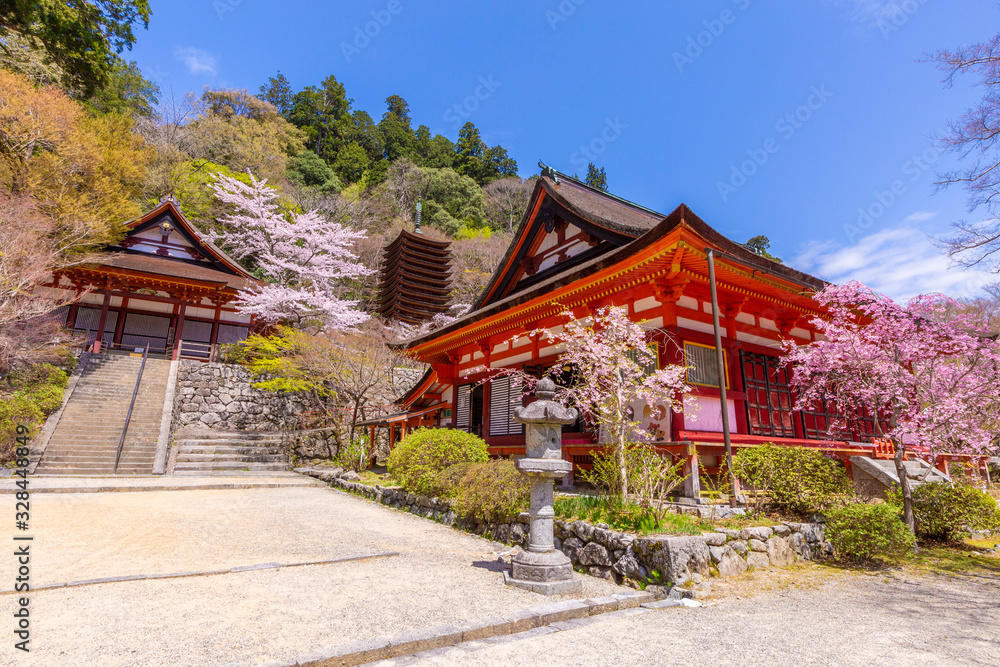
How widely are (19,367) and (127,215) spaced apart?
28.5 feet

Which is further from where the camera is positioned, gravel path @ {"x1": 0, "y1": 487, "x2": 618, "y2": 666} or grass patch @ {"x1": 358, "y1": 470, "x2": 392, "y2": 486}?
grass patch @ {"x1": 358, "y1": 470, "x2": 392, "y2": 486}

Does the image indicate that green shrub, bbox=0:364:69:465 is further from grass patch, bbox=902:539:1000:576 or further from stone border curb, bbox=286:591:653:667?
grass patch, bbox=902:539:1000:576

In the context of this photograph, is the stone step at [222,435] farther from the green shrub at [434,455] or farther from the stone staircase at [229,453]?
the green shrub at [434,455]

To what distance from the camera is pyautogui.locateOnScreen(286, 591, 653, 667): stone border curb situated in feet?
9.96

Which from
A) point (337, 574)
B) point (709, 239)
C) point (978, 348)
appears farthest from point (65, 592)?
point (978, 348)

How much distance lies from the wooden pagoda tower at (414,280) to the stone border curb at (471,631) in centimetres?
2508

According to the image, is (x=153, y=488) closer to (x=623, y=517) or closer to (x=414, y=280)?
(x=623, y=517)

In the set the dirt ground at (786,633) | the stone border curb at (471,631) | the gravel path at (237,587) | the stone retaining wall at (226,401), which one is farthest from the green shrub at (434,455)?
the stone retaining wall at (226,401)

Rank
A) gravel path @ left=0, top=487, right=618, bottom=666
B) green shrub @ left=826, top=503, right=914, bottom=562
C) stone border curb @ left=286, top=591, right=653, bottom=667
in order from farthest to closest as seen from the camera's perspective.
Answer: green shrub @ left=826, top=503, right=914, bottom=562 < gravel path @ left=0, top=487, right=618, bottom=666 < stone border curb @ left=286, top=591, right=653, bottom=667

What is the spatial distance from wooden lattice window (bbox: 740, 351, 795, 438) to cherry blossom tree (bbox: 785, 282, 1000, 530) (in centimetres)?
152

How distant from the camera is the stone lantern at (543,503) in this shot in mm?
4840

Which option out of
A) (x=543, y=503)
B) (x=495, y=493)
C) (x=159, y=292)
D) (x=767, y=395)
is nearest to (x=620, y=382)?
(x=543, y=503)

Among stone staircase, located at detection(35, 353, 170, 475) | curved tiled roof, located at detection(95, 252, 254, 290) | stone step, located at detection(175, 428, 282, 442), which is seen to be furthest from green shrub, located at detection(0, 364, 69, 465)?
curved tiled roof, located at detection(95, 252, 254, 290)

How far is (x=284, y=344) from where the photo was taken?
1981 cm
